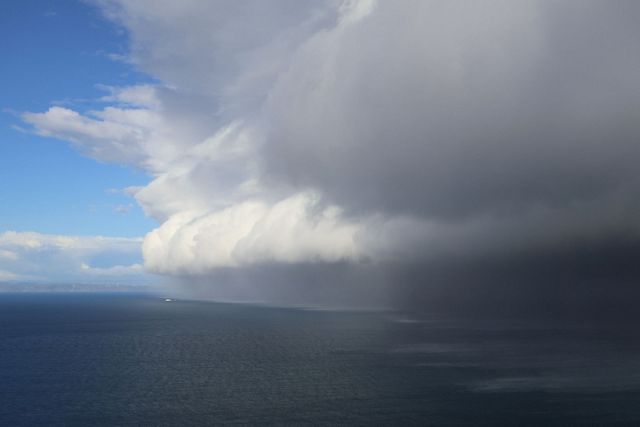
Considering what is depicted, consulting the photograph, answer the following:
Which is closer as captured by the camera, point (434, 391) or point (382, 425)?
point (382, 425)

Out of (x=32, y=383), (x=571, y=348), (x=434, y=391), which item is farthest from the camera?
(x=571, y=348)

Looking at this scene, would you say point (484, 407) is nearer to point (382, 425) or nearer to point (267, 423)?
point (382, 425)

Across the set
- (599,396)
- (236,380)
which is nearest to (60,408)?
(236,380)

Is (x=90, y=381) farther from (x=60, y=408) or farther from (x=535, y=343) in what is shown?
(x=535, y=343)

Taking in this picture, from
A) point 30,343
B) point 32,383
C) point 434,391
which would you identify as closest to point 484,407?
point 434,391

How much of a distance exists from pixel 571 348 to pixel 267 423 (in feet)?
386

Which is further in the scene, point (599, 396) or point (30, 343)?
point (30, 343)

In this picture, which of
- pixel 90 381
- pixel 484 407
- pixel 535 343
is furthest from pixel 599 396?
pixel 90 381

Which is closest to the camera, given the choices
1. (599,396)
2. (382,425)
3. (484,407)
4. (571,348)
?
(382,425)

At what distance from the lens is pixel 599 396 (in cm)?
9169

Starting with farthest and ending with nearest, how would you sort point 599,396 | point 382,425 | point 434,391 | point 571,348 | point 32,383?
point 571,348, point 32,383, point 434,391, point 599,396, point 382,425

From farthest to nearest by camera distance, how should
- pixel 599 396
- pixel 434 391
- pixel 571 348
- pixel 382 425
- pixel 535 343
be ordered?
pixel 535 343 < pixel 571 348 < pixel 434 391 < pixel 599 396 < pixel 382 425

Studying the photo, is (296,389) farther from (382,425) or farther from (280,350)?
(280,350)

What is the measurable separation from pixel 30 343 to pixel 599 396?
18103 centimetres
